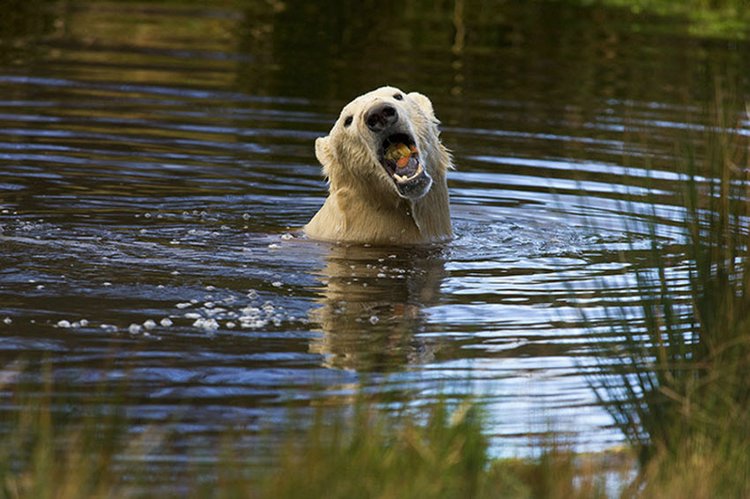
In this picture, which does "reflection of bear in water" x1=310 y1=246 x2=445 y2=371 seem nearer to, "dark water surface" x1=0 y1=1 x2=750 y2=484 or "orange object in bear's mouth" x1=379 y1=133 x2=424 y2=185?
"dark water surface" x1=0 y1=1 x2=750 y2=484

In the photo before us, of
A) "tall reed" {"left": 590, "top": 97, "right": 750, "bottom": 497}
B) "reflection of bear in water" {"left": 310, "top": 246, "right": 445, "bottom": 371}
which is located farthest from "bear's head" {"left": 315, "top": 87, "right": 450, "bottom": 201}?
"tall reed" {"left": 590, "top": 97, "right": 750, "bottom": 497}

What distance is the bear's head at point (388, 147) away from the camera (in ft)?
30.2

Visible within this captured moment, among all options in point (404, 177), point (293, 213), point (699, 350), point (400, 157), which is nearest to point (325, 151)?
point (400, 157)

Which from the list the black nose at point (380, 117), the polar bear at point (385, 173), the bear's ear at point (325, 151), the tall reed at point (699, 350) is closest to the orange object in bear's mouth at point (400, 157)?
the polar bear at point (385, 173)

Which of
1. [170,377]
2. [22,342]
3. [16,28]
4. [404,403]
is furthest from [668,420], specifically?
[16,28]

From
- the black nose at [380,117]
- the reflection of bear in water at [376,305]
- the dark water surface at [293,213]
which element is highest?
the black nose at [380,117]

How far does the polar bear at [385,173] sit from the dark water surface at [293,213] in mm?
277

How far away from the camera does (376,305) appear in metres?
7.94

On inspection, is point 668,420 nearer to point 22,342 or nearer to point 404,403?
point 404,403

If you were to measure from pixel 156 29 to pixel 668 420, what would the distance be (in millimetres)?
17588

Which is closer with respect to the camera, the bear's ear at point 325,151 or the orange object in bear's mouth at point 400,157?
the orange object in bear's mouth at point 400,157

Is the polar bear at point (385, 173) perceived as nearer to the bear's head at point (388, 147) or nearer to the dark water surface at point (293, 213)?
the bear's head at point (388, 147)

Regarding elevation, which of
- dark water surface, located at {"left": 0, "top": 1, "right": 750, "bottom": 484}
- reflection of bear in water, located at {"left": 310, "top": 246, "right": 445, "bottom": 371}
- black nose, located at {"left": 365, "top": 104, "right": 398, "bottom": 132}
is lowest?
reflection of bear in water, located at {"left": 310, "top": 246, "right": 445, "bottom": 371}

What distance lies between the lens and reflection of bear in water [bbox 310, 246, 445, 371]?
22.3ft
